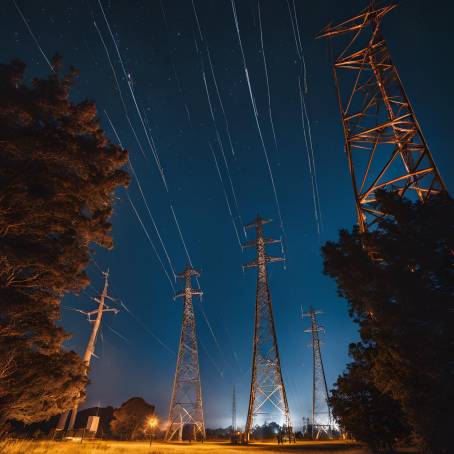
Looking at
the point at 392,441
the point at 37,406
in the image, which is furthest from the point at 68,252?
the point at 392,441

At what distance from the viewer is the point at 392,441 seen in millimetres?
8836

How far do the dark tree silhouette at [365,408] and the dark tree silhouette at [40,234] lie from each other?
7.95 meters

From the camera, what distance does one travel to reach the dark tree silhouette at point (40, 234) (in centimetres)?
825

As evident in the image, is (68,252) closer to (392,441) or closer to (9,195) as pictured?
(9,195)

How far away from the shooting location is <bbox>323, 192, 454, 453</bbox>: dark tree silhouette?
274 inches

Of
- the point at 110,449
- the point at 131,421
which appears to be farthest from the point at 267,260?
the point at 131,421

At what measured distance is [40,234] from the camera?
30.0 ft

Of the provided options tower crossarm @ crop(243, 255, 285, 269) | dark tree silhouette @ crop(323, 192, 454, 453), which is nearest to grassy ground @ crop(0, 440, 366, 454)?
dark tree silhouette @ crop(323, 192, 454, 453)

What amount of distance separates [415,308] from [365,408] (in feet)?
11.6

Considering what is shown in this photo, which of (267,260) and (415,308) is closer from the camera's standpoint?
(415,308)

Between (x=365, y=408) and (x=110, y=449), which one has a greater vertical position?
(x=365, y=408)

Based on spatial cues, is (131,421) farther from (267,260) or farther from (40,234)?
(40,234)

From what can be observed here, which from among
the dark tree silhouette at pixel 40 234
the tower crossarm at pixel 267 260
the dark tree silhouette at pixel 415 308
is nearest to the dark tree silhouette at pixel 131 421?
the tower crossarm at pixel 267 260

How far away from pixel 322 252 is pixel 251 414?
16.6 meters
